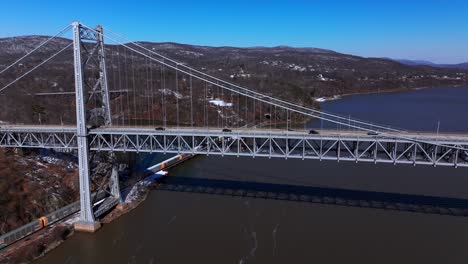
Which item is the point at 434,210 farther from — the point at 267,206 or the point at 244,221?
the point at 244,221

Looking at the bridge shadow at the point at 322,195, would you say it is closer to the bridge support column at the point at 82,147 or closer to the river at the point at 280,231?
the river at the point at 280,231

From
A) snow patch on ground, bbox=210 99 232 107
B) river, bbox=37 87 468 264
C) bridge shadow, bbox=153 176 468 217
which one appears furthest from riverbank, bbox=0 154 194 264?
snow patch on ground, bbox=210 99 232 107

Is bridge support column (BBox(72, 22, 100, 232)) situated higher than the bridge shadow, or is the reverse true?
bridge support column (BBox(72, 22, 100, 232))

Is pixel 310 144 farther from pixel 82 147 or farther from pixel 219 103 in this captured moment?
pixel 219 103

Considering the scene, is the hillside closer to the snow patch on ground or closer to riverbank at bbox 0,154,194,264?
the snow patch on ground

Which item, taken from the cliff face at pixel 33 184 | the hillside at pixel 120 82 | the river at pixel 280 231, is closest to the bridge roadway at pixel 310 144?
the cliff face at pixel 33 184

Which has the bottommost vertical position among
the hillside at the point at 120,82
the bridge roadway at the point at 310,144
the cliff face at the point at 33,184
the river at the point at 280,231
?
the river at the point at 280,231

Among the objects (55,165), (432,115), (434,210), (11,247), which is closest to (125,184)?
(55,165)
